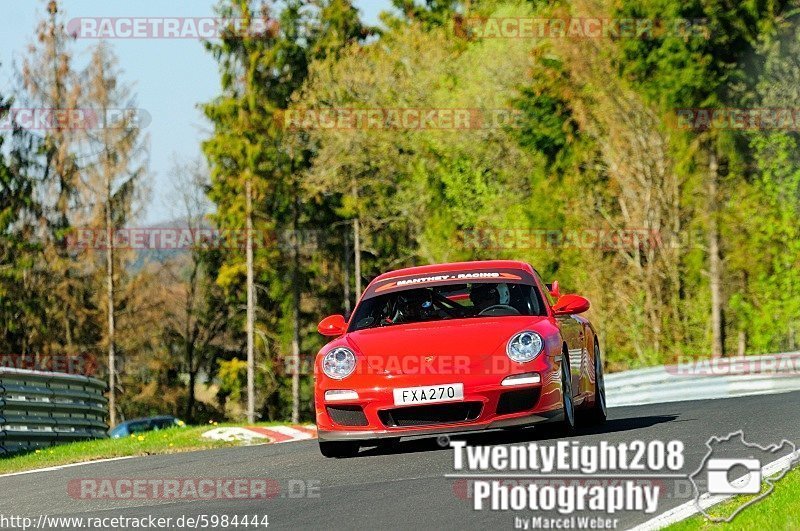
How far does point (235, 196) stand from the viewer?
54.5 metres

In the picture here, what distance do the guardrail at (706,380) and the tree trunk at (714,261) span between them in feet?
56.0

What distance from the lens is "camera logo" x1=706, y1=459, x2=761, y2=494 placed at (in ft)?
25.1

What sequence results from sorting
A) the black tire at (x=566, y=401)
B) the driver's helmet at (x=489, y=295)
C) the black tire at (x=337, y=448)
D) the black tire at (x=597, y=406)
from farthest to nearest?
the black tire at (x=597, y=406) < the driver's helmet at (x=489, y=295) < the black tire at (x=337, y=448) < the black tire at (x=566, y=401)

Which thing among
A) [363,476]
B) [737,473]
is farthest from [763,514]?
[363,476]

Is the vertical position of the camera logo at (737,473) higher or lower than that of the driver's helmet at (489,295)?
lower

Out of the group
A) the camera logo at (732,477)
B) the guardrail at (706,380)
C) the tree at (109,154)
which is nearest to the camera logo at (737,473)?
the camera logo at (732,477)

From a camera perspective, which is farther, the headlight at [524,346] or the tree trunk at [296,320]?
the tree trunk at [296,320]

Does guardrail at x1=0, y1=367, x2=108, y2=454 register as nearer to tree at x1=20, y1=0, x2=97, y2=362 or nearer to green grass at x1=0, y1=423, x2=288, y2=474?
green grass at x1=0, y1=423, x2=288, y2=474

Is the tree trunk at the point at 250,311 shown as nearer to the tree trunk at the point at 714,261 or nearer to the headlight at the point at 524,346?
the tree trunk at the point at 714,261

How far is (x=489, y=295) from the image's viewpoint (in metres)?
11.7

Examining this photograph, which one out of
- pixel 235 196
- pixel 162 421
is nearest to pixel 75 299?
pixel 235 196

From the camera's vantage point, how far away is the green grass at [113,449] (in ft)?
47.0

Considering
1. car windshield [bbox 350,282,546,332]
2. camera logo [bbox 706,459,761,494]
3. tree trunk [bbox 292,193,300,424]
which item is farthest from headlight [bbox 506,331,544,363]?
tree trunk [bbox 292,193,300,424]

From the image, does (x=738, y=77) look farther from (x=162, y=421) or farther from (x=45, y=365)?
(x=45, y=365)
